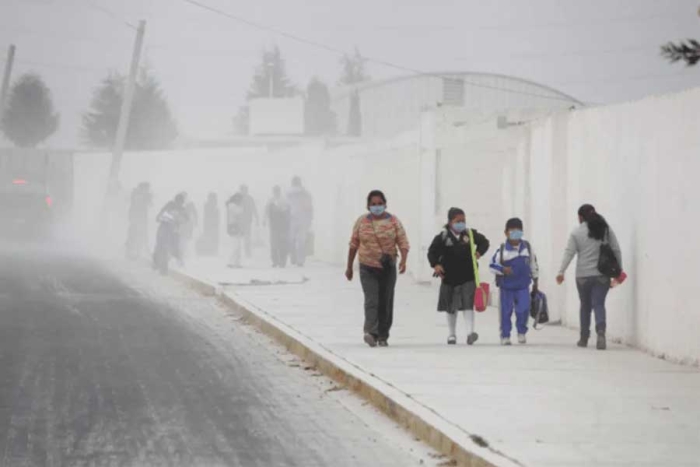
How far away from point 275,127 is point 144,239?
56.9 m

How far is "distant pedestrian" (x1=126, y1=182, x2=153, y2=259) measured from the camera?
44.9 meters

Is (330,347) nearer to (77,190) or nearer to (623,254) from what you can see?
(623,254)

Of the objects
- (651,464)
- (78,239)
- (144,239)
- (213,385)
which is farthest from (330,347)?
(78,239)

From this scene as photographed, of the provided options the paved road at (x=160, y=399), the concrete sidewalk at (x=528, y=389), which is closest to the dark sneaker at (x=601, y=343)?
the concrete sidewalk at (x=528, y=389)

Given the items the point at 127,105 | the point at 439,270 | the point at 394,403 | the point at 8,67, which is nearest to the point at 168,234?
the point at 439,270

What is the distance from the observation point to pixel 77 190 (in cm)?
Result: 7838

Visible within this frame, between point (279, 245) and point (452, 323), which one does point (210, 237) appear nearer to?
point (279, 245)

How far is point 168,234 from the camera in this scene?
37.7 meters

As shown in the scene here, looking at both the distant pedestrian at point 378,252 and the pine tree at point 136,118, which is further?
the pine tree at point 136,118

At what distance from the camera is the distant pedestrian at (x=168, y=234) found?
37031mm

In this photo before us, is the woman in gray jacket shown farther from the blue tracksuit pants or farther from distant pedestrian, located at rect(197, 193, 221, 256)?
distant pedestrian, located at rect(197, 193, 221, 256)

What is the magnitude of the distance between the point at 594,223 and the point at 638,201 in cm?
55

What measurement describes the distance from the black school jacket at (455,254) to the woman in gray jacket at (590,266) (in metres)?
1.06

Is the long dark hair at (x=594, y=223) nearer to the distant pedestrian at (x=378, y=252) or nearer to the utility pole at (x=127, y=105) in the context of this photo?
the distant pedestrian at (x=378, y=252)
